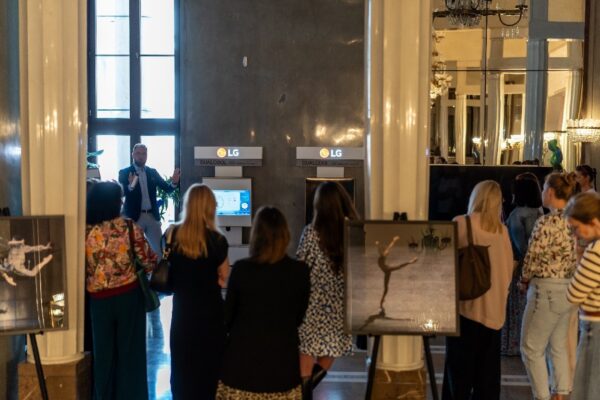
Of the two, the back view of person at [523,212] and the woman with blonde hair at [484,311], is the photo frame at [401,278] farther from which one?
the back view of person at [523,212]

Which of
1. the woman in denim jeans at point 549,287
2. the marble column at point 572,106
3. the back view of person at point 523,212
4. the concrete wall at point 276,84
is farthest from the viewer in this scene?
the marble column at point 572,106

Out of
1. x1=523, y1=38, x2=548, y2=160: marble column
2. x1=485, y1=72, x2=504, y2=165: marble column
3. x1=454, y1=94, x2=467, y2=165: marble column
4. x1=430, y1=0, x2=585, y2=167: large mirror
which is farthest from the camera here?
x1=454, y1=94, x2=467, y2=165: marble column

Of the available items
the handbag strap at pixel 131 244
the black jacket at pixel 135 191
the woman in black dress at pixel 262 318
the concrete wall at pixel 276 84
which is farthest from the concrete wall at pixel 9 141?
the concrete wall at pixel 276 84

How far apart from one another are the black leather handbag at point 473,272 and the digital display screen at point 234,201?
6.92 meters

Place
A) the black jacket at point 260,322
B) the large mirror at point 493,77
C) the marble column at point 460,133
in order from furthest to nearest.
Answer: the marble column at point 460,133
the large mirror at point 493,77
the black jacket at point 260,322

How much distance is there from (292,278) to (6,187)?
219 cm

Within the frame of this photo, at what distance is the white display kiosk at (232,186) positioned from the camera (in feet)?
36.8

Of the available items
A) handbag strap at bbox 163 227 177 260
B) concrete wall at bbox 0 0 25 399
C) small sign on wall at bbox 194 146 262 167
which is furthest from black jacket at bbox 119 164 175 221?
handbag strap at bbox 163 227 177 260

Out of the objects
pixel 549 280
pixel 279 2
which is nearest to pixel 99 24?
pixel 279 2

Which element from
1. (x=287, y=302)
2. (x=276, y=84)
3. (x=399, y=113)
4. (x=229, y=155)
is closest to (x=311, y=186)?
(x=229, y=155)

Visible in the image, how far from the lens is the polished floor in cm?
580

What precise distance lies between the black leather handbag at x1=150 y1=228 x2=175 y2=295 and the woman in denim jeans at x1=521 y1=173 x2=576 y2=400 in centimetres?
233

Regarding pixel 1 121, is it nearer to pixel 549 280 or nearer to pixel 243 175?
pixel 549 280

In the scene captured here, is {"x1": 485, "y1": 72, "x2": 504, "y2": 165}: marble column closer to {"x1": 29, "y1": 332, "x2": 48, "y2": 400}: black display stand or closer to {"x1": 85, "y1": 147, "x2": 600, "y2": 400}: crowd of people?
{"x1": 85, "y1": 147, "x2": 600, "y2": 400}: crowd of people
